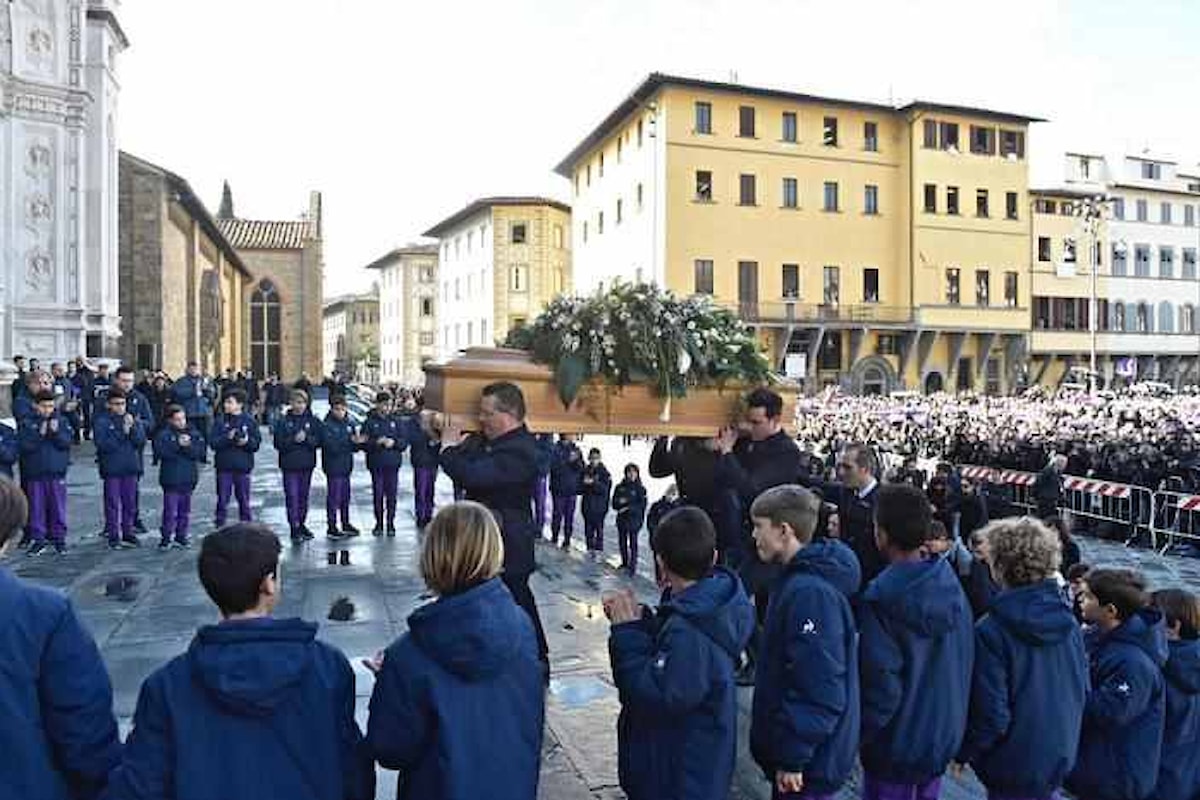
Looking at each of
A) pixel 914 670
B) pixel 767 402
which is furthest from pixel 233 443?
pixel 914 670

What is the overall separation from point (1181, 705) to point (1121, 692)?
16.1 inches

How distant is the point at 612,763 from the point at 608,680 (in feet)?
4.38

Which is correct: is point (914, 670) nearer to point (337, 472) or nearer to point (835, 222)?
point (337, 472)

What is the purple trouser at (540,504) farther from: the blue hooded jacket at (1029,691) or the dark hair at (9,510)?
the dark hair at (9,510)

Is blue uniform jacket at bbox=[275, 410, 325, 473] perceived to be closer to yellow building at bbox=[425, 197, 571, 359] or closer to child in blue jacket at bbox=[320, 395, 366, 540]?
child in blue jacket at bbox=[320, 395, 366, 540]

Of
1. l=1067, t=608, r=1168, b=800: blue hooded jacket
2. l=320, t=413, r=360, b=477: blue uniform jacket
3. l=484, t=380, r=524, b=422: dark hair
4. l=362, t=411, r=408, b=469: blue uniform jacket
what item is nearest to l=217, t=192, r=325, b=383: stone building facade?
l=362, t=411, r=408, b=469: blue uniform jacket

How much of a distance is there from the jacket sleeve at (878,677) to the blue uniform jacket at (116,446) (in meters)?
9.22

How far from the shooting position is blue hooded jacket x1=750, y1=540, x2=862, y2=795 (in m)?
3.34

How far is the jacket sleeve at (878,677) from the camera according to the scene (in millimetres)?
3662

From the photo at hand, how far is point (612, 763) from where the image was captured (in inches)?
186

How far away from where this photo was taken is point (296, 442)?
37.4 ft

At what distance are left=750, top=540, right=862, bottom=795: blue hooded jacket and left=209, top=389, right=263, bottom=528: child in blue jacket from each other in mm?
9199

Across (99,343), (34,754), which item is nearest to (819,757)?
(34,754)

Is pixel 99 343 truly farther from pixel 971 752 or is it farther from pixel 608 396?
pixel 971 752
